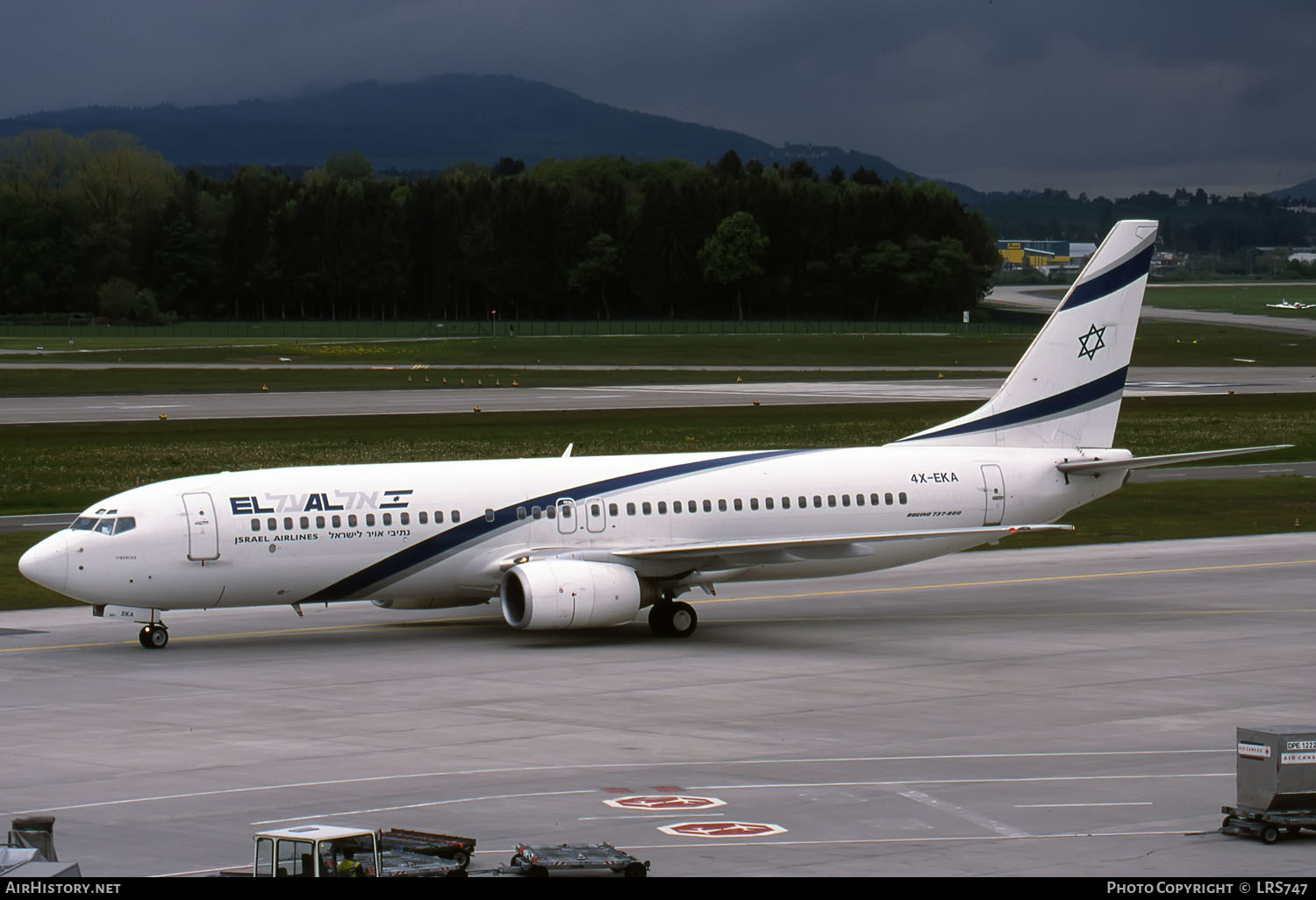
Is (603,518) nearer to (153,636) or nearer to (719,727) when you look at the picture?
(153,636)

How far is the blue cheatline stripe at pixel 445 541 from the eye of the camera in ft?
123

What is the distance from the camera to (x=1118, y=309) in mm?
44531

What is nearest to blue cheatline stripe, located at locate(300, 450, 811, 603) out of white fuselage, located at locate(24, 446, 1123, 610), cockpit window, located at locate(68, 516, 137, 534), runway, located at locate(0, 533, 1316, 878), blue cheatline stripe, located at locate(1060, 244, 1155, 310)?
white fuselage, located at locate(24, 446, 1123, 610)

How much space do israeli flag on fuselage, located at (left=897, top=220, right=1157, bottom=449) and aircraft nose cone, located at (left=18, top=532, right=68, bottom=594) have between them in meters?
20.1

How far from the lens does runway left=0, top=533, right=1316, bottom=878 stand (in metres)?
21.3

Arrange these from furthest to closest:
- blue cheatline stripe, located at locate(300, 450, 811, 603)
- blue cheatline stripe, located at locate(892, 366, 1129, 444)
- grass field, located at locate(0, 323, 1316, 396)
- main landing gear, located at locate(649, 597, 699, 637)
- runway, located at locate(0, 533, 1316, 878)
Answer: grass field, located at locate(0, 323, 1316, 396) → blue cheatline stripe, located at locate(892, 366, 1129, 444) → main landing gear, located at locate(649, 597, 699, 637) → blue cheatline stripe, located at locate(300, 450, 811, 603) → runway, located at locate(0, 533, 1316, 878)

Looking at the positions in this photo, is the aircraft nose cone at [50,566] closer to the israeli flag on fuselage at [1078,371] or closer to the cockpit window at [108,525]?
the cockpit window at [108,525]

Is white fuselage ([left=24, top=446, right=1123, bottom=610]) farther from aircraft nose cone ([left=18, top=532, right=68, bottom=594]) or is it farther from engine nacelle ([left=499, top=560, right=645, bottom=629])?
engine nacelle ([left=499, top=560, right=645, bottom=629])

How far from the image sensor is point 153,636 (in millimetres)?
37469

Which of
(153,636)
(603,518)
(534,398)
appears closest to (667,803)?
(603,518)

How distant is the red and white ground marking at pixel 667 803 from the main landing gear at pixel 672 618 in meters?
14.9

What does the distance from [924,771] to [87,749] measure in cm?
1264

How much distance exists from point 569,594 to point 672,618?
9.48 ft

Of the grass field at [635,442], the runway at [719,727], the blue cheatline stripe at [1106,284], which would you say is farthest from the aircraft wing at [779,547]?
the grass field at [635,442]
